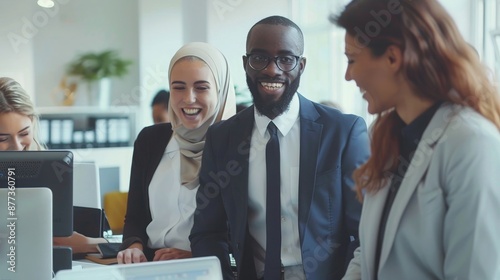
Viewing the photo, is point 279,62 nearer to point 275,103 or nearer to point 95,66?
point 275,103

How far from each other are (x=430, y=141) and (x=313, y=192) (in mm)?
608

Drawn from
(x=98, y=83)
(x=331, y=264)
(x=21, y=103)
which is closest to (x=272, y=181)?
(x=331, y=264)

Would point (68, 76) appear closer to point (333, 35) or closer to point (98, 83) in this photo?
point (98, 83)

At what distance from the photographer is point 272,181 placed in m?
1.94

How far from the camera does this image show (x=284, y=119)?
79.5 inches

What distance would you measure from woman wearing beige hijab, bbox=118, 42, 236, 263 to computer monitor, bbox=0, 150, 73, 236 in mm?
489

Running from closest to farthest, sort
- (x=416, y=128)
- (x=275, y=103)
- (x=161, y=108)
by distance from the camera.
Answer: (x=416, y=128), (x=275, y=103), (x=161, y=108)

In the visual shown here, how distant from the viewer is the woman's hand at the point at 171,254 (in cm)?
224

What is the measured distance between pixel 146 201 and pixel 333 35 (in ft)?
14.4

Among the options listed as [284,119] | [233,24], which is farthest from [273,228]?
[233,24]

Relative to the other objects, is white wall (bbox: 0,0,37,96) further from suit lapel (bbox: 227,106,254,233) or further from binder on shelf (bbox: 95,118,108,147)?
suit lapel (bbox: 227,106,254,233)

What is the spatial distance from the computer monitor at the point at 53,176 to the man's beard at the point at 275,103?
2.12 feet

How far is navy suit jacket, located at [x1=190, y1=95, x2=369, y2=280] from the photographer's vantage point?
6.28ft

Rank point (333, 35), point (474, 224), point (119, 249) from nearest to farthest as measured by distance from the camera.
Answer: point (474, 224) < point (119, 249) < point (333, 35)
